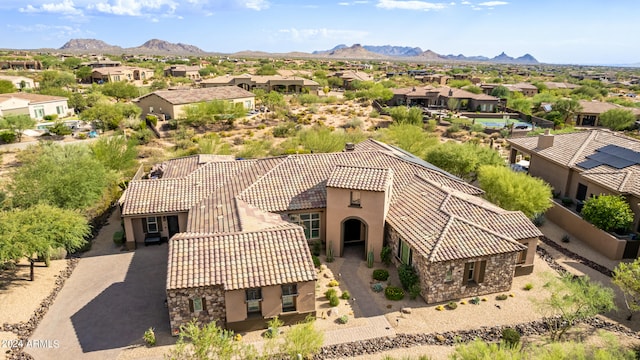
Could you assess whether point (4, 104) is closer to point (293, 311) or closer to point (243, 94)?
point (243, 94)

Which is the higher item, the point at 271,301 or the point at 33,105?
the point at 33,105

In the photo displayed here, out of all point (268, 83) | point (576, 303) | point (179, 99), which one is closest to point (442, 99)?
point (268, 83)

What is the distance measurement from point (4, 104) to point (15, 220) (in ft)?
159

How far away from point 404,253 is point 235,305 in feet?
32.5

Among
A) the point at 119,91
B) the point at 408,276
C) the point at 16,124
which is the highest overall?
the point at 119,91

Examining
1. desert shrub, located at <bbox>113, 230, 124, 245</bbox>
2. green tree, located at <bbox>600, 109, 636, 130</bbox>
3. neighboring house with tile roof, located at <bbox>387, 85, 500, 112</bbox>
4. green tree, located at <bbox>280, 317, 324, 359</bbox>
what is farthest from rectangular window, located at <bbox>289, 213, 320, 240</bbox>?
neighboring house with tile roof, located at <bbox>387, 85, 500, 112</bbox>

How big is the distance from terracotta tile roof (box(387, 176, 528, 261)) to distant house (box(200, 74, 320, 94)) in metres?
72.7

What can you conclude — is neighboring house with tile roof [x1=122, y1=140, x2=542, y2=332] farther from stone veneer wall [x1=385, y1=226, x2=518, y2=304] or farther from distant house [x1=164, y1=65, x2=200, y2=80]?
distant house [x1=164, y1=65, x2=200, y2=80]

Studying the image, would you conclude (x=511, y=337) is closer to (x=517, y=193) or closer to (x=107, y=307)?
(x=517, y=193)

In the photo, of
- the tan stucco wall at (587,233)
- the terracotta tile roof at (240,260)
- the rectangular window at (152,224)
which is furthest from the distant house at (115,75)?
the tan stucco wall at (587,233)

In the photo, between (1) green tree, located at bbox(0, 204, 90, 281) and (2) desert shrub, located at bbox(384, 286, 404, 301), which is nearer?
(1) green tree, located at bbox(0, 204, 90, 281)

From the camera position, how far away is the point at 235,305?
61.1 ft

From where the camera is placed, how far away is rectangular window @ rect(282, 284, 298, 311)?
19.4 meters

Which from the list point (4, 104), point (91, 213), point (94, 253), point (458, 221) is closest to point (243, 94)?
point (4, 104)
